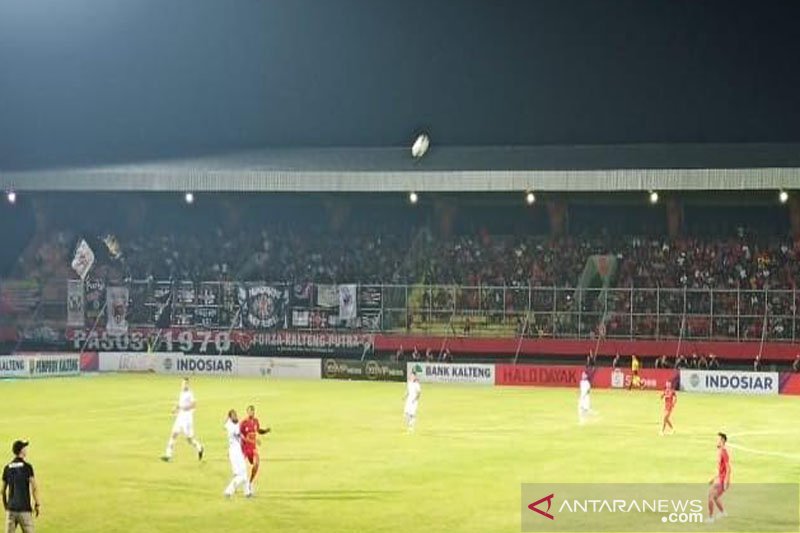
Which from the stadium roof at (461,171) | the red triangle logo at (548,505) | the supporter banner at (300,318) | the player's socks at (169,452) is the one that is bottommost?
the red triangle logo at (548,505)

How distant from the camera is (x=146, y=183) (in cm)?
6556

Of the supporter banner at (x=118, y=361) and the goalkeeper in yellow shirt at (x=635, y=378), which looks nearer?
the goalkeeper in yellow shirt at (x=635, y=378)

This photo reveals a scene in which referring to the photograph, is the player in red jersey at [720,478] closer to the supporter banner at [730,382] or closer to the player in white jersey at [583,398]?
the player in white jersey at [583,398]

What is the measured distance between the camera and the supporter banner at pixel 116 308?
6688 centimetres

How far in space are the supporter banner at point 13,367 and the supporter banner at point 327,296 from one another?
48.7 feet

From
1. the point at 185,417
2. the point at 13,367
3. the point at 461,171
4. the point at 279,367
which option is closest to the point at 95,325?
the point at 13,367

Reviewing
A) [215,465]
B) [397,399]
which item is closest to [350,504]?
[215,465]

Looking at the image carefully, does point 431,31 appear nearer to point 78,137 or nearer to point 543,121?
point 543,121

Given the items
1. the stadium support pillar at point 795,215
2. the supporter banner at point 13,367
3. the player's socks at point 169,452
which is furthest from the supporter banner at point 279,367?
the player's socks at point 169,452

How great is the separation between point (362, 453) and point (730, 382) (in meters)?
28.2

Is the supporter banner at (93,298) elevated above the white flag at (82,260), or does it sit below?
below

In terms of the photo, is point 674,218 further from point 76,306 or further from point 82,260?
point 82,260

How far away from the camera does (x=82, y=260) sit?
6956 centimetres

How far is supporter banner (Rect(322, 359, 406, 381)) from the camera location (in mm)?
62438
